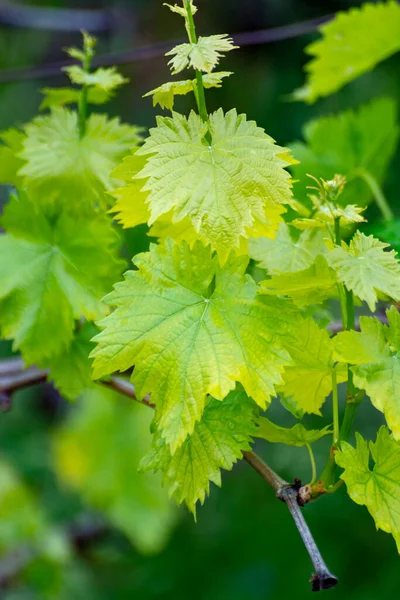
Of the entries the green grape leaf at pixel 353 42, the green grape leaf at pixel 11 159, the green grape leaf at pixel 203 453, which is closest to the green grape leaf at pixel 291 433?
the green grape leaf at pixel 203 453

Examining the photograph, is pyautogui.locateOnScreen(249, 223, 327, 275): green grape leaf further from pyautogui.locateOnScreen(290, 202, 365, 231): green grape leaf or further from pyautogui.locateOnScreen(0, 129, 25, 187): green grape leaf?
pyautogui.locateOnScreen(0, 129, 25, 187): green grape leaf

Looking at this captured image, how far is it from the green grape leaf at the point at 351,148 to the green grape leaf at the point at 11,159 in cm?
36

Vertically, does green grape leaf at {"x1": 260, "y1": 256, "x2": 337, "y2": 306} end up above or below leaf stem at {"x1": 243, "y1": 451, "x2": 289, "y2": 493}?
above

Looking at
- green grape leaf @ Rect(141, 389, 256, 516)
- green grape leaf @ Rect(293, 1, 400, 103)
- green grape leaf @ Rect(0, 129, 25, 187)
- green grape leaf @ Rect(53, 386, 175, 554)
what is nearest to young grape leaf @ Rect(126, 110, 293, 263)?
green grape leaf @ Rect(141, 389, 256, 516)

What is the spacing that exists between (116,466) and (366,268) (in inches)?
66.6

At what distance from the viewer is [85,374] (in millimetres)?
679

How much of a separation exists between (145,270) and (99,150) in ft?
0.68

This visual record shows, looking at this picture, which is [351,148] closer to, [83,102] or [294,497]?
[83,102]

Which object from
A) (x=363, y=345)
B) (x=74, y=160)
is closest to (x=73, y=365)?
(x=74, y=160)

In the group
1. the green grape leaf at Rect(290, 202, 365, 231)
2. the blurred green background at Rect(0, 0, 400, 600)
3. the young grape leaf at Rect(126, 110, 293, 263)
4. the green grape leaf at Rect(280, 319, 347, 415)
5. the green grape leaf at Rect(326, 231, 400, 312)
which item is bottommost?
the blurred green background at Rect(0, 0, 400, 600)

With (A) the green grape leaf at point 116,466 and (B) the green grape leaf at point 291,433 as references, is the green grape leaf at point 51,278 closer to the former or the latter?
(B) the green grape leaf at point 291,433

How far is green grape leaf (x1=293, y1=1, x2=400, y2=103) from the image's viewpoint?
1.03 meters

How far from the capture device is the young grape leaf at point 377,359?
481 mm

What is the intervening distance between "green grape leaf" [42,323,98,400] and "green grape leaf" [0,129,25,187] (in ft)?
0.58
